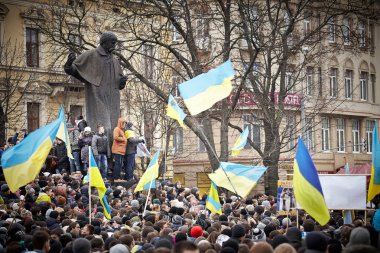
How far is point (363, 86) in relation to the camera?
6100cm

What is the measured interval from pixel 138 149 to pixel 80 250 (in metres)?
13.3

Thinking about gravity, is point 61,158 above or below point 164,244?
above

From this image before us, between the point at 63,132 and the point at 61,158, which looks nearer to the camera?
the point at 63,132

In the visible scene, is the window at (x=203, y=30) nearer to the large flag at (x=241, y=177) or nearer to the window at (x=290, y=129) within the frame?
the window at (x=290, y=129)

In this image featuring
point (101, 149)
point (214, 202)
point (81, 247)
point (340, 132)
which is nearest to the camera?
point (81, 247)

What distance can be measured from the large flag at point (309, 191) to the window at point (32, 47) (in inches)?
1326

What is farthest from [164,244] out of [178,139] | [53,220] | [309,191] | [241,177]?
[178,139]

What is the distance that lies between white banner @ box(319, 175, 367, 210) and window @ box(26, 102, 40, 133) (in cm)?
3043

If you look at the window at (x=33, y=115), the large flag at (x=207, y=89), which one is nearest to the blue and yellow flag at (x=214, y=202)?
the large flag at (x=207, y=89)

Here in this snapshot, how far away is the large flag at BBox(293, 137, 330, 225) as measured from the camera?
12867 millimetres

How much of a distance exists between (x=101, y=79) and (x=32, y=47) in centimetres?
2514

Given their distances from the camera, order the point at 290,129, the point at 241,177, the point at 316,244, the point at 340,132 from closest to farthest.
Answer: the point at 316,244 → the point at 241,177 → the point at 290,129 → the point at 340,132

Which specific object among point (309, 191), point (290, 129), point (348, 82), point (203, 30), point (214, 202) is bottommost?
point (214, 202)

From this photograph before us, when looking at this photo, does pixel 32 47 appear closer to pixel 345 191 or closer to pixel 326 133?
pixel 326 133
